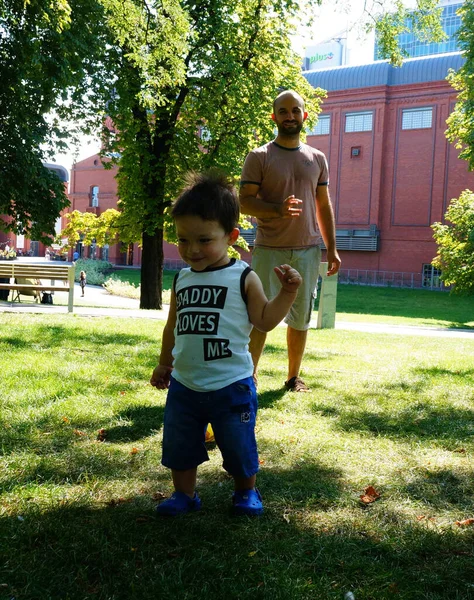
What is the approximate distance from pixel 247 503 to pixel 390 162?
4369 cm

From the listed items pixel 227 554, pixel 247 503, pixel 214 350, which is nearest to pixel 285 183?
pixel 214 350

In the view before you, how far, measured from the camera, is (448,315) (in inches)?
1145

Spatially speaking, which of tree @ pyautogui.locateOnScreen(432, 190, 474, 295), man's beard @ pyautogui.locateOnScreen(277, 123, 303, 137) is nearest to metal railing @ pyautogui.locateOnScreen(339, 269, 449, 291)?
tree @ pyautogui.locateOnScreen(432, 190, 474, 295)

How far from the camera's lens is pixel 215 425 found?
2729 mm

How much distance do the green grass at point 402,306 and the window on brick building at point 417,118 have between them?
11.3 meters

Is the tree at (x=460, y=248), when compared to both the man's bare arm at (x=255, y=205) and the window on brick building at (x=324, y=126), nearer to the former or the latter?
the man's bare arm at (x=255, y=205)

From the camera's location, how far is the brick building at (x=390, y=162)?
41.8 meters

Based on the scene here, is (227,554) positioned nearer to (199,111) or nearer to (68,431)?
(68,431)

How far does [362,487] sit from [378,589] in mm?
988

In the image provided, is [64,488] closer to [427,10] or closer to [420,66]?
[427,10]

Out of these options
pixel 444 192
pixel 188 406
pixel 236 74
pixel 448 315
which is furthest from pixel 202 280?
pixel 444 192

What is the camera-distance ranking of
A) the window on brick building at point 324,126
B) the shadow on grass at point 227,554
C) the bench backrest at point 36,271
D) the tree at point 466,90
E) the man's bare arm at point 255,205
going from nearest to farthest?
the shadow on grass at point 227,554
the man's bare arm at point 255,205
the bench backrest at point 36,271
the tree at point 466,90
the window on brick building at point 324,126

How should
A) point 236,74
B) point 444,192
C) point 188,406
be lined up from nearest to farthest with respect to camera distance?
point 188,406, point 236,74, point 444,192

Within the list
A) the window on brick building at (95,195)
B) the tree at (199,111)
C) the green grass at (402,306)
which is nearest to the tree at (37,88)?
the tree at (199,111)
